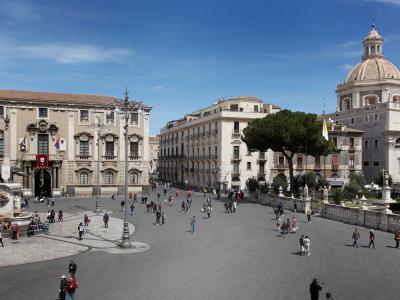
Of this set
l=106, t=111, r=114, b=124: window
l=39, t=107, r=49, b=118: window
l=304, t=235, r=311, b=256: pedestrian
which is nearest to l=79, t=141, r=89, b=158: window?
l=106, t=111, r=114, b=124: window

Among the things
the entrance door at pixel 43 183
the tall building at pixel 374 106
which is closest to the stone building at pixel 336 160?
the tall building at pixel 374 106

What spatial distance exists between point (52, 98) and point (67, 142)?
19.8ft

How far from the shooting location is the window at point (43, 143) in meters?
Result: 53.0

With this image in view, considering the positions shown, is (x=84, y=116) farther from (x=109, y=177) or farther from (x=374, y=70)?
(x=374, y=70)

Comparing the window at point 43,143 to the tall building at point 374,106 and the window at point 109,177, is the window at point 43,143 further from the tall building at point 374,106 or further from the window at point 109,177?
the tall building at point 374,106

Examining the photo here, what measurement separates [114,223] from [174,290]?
18.2 meters

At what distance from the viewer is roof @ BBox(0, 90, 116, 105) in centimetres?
5234

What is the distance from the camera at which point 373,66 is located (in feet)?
264

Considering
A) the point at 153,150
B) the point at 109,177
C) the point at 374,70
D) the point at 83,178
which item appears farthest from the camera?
the point at 153,150

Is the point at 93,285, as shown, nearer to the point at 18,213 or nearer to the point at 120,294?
the point at 120,294

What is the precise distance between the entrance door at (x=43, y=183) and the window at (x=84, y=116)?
26.5 feet

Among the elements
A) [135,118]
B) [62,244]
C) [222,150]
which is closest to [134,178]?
[135,118]

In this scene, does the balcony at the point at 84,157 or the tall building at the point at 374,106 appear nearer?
the balcony at the point at 84,157

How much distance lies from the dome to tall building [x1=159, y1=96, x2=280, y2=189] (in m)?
18.6
